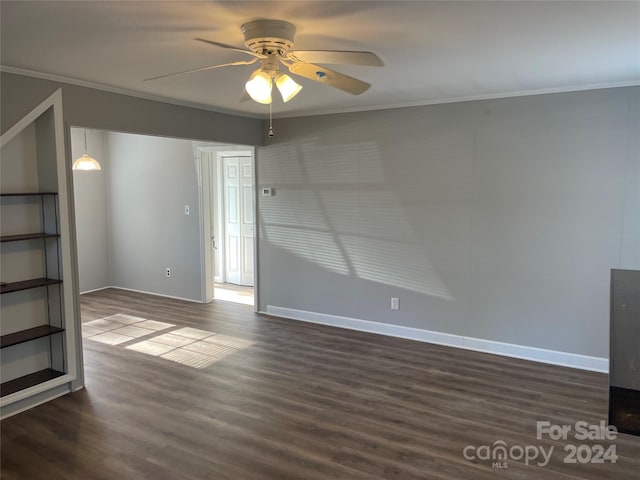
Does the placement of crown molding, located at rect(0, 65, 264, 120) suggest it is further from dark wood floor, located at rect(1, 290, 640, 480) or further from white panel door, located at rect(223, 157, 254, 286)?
dark wood floor, located at rect(1, 290, 640, 480)

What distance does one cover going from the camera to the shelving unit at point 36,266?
3.39 metres

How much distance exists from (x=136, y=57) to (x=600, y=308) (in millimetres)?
4009

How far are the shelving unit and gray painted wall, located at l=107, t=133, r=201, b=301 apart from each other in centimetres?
276

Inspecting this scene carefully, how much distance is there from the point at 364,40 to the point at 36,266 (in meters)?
2.91

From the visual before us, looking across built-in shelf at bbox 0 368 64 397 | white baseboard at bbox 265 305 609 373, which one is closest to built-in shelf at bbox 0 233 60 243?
built-in shelf at bbox 0 368 64 397

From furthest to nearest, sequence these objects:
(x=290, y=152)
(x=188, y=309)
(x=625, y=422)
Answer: (x=188, y=309), (x=290, y=152), (x=625, y=422)

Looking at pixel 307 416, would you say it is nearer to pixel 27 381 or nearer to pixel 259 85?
pixel 27 381

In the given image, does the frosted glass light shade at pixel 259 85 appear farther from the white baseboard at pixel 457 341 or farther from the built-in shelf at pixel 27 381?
the white baseboard at pixel 457 341

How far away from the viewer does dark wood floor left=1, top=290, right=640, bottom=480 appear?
107 inches

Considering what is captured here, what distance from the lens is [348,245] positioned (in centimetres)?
518

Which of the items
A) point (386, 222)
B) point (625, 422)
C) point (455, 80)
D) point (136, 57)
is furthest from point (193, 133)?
point (625, 422)

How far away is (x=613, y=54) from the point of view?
287 cm

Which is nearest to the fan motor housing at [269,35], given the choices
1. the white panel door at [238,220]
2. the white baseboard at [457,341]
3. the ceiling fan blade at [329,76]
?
the ceiling fan blade at [329,76]

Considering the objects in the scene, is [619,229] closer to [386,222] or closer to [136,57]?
[386,222]
